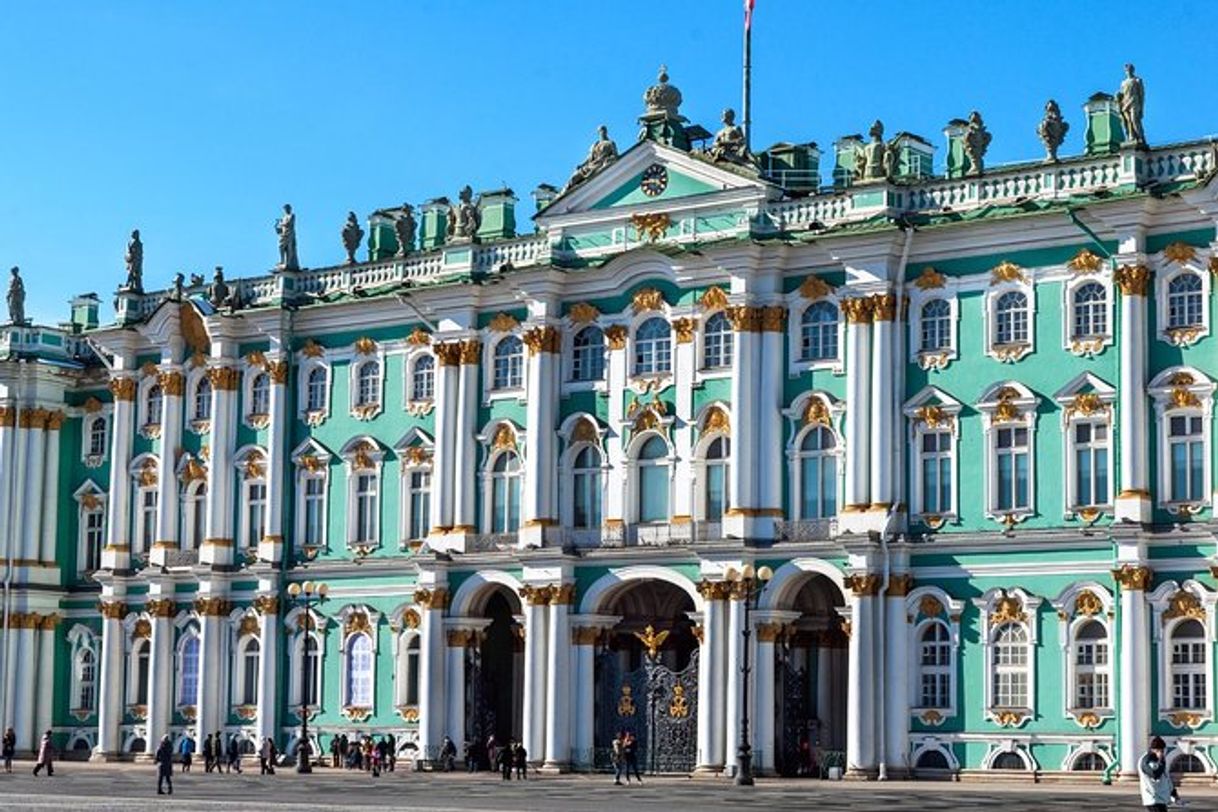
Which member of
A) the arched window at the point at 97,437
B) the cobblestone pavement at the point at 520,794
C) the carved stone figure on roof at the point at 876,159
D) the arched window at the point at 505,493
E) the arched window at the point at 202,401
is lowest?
the cobblestone pavement at the point at 520,794

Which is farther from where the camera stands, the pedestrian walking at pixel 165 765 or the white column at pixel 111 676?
the white column at pixel 111 676

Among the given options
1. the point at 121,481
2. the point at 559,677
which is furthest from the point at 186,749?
the point at 559,677

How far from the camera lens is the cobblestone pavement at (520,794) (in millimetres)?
45625

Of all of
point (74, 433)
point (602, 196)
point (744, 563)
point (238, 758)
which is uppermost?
point (602, 196)

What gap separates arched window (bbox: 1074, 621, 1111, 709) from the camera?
2287 inches

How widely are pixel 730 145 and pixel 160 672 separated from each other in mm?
25103

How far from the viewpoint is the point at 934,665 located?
199 ft

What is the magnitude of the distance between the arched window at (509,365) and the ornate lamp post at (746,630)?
996 cm

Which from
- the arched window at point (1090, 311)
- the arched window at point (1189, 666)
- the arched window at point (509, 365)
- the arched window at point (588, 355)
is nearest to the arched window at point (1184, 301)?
the arched window at point (1090, 311)

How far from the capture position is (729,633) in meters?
63.6

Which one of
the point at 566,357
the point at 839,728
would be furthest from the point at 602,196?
the point at 839,728

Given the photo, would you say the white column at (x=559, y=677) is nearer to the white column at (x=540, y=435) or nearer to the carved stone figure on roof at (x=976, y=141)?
the white column at (x=540, y=435)

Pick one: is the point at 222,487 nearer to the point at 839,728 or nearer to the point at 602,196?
the point at 602,196

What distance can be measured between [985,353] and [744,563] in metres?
8.30
